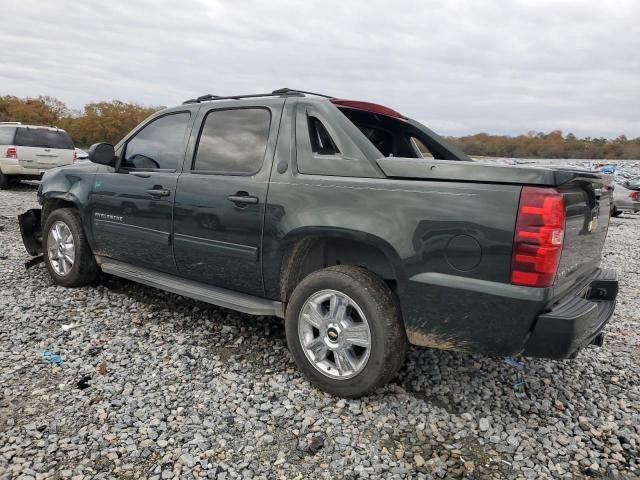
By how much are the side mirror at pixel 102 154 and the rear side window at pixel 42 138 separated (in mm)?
10613

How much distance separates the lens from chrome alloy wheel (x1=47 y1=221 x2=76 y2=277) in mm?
4789

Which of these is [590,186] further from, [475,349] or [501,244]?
[475,349]

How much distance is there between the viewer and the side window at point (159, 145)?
3.98m

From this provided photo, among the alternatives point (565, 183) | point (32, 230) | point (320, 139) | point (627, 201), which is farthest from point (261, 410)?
point (627, 201)

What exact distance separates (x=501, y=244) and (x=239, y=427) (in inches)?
67.0

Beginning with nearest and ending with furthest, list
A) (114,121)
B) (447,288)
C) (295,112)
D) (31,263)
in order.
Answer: (447,288) → (295,112) → (31,263) → (114,121)

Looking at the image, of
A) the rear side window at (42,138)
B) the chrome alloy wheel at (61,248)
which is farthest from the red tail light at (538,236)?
the rear side window at (42,138)

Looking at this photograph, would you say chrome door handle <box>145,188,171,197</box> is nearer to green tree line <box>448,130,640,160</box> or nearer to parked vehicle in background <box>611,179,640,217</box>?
green tree line <box>448,130,640,160</box>

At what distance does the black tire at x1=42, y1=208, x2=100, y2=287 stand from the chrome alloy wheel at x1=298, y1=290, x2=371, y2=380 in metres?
2.68

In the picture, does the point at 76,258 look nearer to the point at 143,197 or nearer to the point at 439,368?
the point at 143,197

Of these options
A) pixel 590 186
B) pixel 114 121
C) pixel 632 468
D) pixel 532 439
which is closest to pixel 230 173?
pixel 590 186

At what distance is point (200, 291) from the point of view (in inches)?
144

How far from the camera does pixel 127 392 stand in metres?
2.97

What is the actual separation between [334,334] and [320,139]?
1278mm
